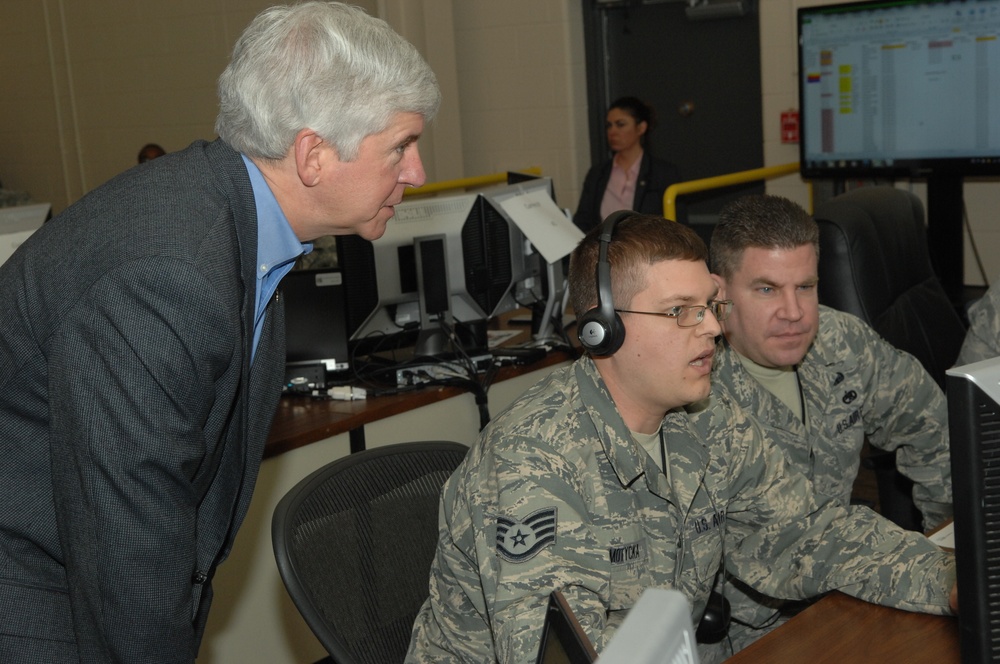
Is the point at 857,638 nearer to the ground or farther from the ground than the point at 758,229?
nearer to the ground

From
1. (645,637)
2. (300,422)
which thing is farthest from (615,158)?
(645,637)

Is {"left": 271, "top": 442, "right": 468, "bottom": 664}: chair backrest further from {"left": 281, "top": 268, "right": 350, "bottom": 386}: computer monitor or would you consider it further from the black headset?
{"left": 281, "top": 268, "right": 350, "bottom": 386}: computer monitor

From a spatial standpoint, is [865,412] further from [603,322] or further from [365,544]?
[365,544]

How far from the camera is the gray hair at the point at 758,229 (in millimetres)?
1900

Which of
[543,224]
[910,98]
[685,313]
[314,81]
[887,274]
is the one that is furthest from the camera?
[910,98]

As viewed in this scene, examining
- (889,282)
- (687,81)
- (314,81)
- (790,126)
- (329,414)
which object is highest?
(687,81)

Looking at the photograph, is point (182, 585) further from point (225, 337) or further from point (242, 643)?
point (242, 643)

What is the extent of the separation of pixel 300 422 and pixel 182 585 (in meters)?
1.39

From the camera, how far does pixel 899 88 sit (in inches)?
151

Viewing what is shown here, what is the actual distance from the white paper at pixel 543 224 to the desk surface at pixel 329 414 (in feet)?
1.31

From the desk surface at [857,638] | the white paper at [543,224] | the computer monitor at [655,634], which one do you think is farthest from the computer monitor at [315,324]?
the computer monitor at [655,634]

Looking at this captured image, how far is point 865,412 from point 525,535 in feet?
3.34

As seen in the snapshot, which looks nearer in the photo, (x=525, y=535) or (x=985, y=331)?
(x=525, y=535)

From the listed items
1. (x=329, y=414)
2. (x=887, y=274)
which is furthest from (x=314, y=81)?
(x=887, y=274)
